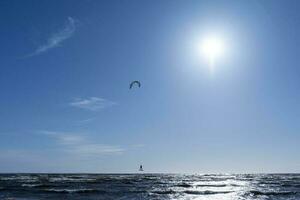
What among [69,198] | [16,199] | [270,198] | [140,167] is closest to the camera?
[16,199]

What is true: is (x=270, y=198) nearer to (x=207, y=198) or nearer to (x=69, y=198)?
(x=207, y=198)

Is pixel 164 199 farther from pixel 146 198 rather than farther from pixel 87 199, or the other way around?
pixel 87 199

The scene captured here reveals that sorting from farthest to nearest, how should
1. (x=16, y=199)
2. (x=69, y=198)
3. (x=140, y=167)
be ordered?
(x=140, y=167) → (x=69, y=198) → (x=16, y=199)

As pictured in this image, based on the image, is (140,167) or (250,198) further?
(140,167)

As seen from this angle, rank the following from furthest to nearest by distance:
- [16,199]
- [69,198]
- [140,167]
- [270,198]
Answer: [140,167]
[270,198]
[69,198]
[16,199]

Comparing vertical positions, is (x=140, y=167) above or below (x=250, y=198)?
above

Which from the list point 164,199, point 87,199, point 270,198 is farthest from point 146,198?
point 270,198

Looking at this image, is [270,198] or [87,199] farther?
[270,198]

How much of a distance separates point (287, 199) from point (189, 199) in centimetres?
Result: 829

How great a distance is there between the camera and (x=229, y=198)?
38.6 m

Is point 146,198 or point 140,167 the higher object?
point 140,167

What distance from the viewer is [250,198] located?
39.3 metres

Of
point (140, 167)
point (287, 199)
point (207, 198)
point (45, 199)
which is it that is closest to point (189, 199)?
point (207, 198)

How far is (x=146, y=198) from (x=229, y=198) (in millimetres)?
7261
